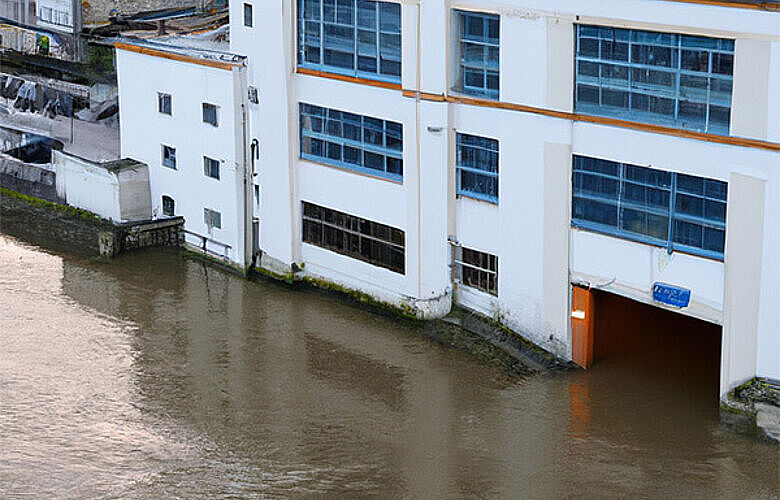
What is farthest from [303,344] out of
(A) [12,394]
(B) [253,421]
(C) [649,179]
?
(C) [649,179]

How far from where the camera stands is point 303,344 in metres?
24.0

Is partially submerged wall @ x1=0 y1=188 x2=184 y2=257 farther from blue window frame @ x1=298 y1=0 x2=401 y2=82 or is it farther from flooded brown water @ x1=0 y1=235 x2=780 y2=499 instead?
blue window frame @ x1=298 y1=0 x2=401 y2=82

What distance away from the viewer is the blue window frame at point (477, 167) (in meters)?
23.1

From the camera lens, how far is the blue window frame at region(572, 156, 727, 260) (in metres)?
20.2

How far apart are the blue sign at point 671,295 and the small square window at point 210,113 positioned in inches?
409

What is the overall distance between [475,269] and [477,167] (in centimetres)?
178

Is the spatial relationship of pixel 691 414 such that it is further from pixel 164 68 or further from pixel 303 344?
pixel 164 68

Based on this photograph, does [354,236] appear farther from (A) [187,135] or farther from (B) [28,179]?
(B) [28,179]

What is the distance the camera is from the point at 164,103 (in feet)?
95.0

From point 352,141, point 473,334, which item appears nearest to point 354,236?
point 352,141

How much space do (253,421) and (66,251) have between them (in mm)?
9595

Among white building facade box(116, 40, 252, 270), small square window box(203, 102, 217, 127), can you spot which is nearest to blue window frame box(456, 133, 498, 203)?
white building facade box(116, 40, 252, 270)

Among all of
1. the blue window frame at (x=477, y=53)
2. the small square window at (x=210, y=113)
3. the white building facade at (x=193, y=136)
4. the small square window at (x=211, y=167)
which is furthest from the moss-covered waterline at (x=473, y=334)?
the small square window at (x=210, y=113)

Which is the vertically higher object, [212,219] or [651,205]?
[651,205]
